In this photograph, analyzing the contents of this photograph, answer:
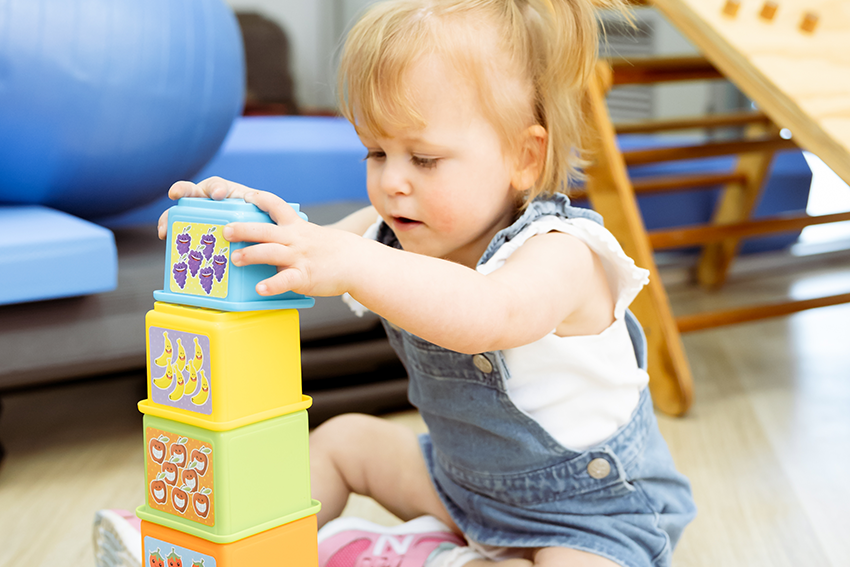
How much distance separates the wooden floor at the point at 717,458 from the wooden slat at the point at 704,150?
1.28ft

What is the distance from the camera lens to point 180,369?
1.63 feet

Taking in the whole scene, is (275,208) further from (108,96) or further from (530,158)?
(108,96)

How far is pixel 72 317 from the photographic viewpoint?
3.15 feet

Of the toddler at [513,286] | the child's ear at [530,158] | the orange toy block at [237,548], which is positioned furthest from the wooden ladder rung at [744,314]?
the orange toy block at [237,548]

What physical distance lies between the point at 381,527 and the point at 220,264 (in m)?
0.40

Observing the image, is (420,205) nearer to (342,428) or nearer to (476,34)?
(476,34)

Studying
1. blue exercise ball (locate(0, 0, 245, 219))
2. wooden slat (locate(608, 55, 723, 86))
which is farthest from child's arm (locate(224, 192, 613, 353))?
wooden slat (locate(608, 55, 723, 86))

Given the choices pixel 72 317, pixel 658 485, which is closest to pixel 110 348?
pixel 72 317

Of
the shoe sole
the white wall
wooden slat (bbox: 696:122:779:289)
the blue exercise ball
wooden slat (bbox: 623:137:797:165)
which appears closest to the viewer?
the shoe sole

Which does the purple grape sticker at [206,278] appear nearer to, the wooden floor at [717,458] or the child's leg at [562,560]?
the child's leg at [562,560]

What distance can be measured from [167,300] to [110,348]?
515 millimetres

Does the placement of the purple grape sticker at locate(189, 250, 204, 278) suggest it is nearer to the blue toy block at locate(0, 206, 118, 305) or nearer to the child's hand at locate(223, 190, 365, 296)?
the child's hand at locate(223, 190, 365, 296)

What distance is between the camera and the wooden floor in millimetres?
851

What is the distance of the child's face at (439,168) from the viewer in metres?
0.63
